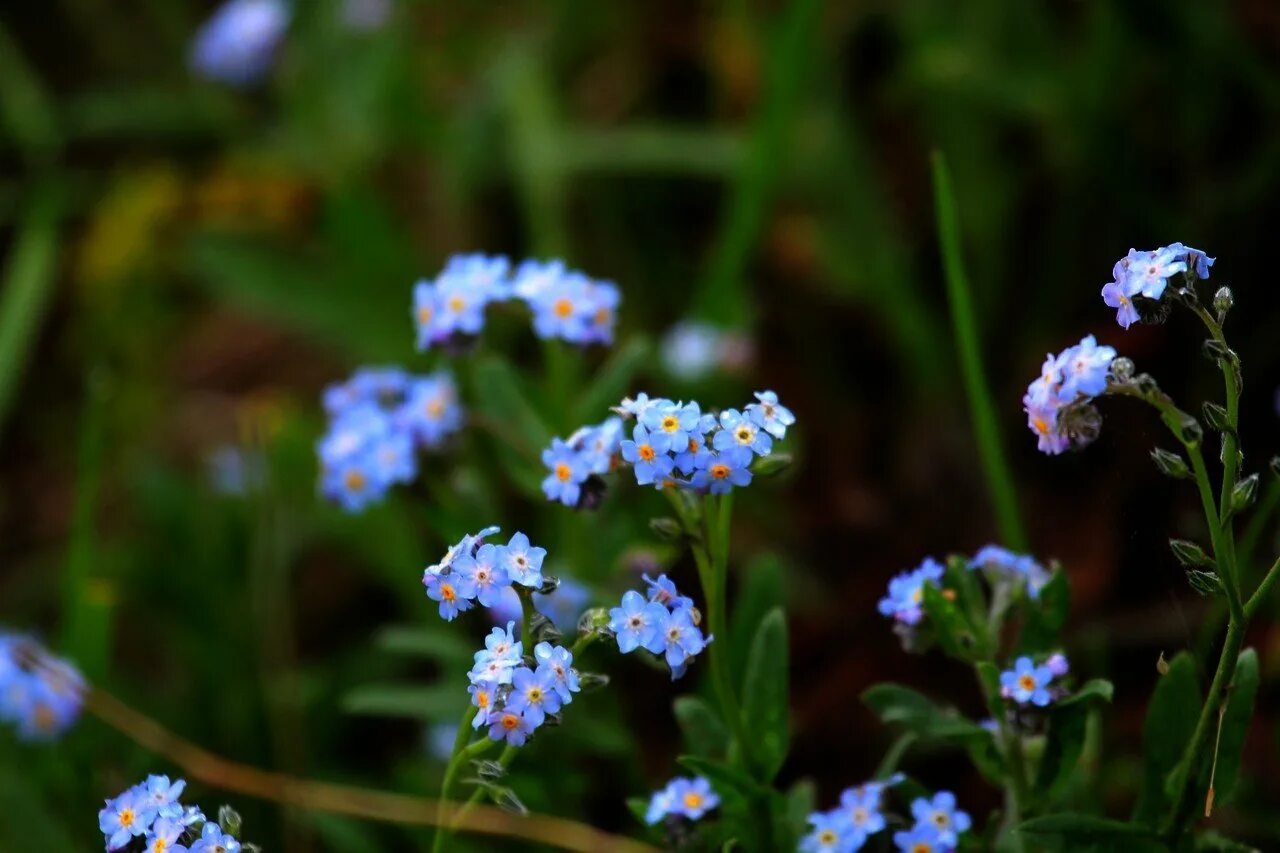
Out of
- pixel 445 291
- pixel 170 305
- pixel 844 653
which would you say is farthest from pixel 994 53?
pixel 170 305

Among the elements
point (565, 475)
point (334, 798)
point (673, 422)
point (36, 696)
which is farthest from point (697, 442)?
point (36, 696)

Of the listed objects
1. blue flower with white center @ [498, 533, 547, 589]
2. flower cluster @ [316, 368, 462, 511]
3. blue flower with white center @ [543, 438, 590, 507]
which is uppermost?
flower cluster @ [316, 368, 462, 511]

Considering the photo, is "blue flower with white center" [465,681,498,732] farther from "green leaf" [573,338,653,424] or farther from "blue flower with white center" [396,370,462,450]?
"green leaf" [573,338,653,424]

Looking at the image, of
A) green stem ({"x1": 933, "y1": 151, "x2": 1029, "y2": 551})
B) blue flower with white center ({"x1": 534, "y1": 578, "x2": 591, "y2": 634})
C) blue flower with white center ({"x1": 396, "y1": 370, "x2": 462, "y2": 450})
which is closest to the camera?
green stem ({"x1": 933, "y1": 151, "x2": 1029, "y2": 551})

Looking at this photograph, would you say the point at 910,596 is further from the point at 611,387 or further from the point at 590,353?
the point at 590,353

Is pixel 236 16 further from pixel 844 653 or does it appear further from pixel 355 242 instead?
pixel 844 653

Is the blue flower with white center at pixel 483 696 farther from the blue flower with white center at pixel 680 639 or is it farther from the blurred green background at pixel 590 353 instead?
the blurred green background at pixel 590 353

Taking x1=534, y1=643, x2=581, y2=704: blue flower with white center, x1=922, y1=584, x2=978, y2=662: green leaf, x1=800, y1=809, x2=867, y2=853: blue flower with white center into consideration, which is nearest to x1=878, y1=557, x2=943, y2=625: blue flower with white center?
x1=922, y1=584, x2=978, y2=662: green leaf
